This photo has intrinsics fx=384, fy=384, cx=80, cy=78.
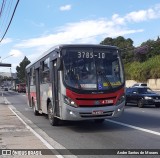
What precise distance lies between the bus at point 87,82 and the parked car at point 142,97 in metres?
11.5

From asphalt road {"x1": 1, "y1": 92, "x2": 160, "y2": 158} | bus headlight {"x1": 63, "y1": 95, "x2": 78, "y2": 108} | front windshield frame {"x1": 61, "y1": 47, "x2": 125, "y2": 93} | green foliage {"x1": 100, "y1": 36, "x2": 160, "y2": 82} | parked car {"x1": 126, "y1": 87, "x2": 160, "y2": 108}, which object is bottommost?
asphalt road {"x1": 1, "y1": 92, "x2": 160, "y2": 158}

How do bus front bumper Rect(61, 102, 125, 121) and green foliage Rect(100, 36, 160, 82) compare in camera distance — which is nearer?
bus front bumper Rect(61, 102, 125, 121)

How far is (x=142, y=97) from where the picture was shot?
25.2 meters

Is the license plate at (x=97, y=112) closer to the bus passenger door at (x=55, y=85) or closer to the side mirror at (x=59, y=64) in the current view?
the bus passenger door at (x=55, y=85)

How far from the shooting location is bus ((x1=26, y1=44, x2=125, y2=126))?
1291 cm

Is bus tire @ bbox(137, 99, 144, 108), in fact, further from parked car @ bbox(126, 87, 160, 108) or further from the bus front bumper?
the bus front bumper

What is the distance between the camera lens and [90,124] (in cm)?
1559

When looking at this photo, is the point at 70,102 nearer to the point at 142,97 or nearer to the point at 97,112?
the point at 97,112

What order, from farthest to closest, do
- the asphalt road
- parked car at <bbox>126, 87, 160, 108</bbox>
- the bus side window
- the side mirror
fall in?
1. parked car at <bbox>126, 87, 160, 108</bbox>
2. the bus side window
3. the side mirror
4. the asphalt road

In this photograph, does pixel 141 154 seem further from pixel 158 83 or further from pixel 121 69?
pixel 158 83

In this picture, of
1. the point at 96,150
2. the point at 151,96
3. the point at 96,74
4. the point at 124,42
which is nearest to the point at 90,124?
the point at 96,74

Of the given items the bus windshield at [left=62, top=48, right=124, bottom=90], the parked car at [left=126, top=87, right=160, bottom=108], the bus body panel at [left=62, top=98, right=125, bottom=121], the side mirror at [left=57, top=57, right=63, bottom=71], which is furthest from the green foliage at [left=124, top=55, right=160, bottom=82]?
the side mirror at [left=57, top=57, right=63, bottom=71]

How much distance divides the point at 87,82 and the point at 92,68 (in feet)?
1.88

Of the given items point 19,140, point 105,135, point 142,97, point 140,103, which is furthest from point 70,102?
point 140,103
